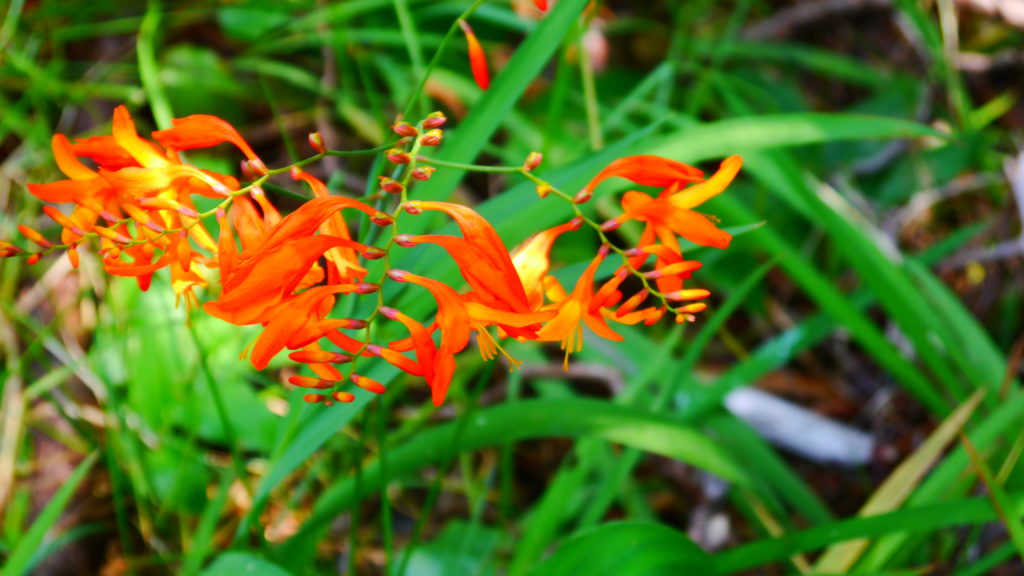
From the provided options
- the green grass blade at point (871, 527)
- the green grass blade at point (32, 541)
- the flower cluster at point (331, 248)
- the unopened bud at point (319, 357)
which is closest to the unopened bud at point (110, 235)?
the flower cluster at point (331, 248)

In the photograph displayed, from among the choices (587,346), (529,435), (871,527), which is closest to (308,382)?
(529,435)

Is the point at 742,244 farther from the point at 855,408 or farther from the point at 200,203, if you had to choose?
the point at 200,203

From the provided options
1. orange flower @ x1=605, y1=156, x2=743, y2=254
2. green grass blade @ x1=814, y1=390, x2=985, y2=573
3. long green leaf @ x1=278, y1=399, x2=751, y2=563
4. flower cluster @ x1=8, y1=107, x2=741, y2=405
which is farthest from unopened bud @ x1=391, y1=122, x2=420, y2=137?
green grass blade @ x1=814, y1=390, x2=985, y2=573

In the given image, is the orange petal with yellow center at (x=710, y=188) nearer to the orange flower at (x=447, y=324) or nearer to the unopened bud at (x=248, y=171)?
the orange flower at (x=447, y=324)

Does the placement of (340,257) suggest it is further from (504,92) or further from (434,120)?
(504,92)

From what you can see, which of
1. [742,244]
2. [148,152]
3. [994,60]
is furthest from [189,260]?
[994,60]

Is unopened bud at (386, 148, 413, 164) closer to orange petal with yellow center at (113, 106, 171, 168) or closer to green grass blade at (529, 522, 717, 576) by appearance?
orange petal with yellow center at (113, 106, 171, 168)
